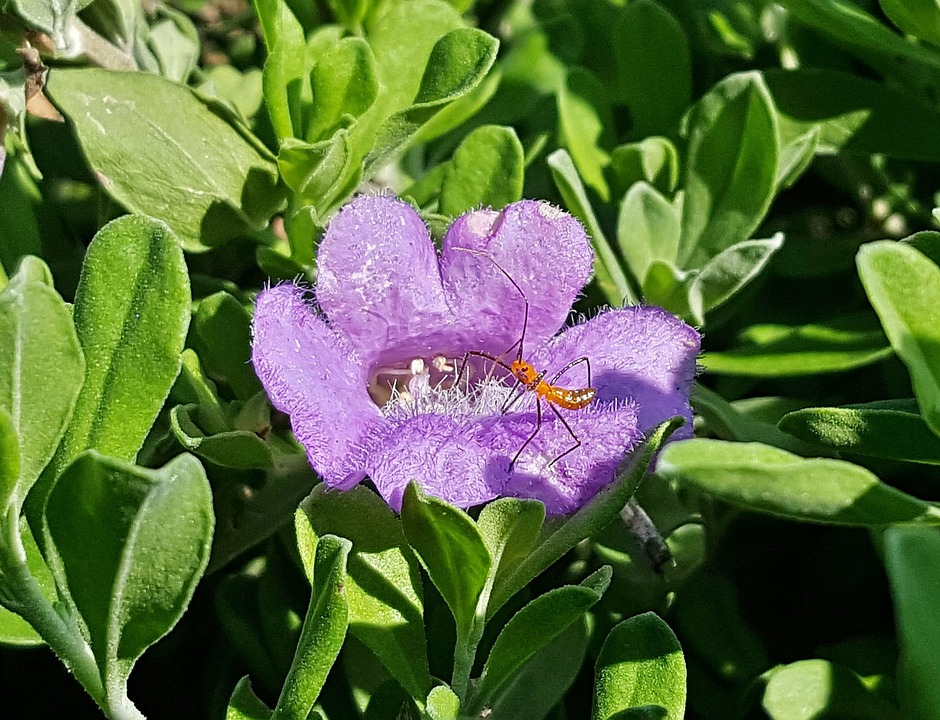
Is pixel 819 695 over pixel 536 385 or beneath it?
beneath

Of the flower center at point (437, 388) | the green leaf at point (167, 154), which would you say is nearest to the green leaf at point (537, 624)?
the flower center at point (437, 388)

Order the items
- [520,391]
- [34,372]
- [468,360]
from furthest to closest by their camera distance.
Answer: [468,360], [520,391], [34,372]

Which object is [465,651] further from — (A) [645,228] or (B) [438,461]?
(A) [645,228]

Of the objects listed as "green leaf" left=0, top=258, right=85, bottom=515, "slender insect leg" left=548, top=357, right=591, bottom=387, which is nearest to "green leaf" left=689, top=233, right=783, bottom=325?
"slender insect leg" left=548, top=357, right=591, bottom=387

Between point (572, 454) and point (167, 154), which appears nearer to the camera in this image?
point (572, 454)

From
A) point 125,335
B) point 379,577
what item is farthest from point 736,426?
point 125,335

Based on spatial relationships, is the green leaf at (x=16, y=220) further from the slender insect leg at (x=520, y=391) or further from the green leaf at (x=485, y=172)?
the slender insect leg at (x=520, y=391)

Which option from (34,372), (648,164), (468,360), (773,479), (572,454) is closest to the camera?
(773,479)

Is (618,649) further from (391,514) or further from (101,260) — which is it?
(101,260)
